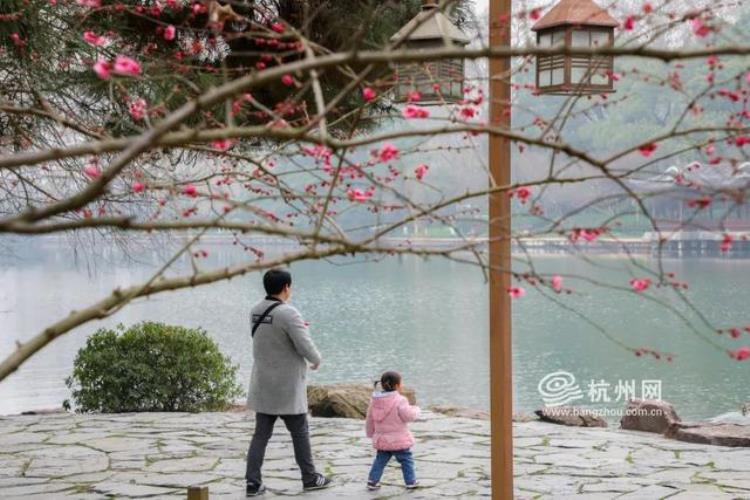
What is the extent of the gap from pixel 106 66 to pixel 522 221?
46044mm

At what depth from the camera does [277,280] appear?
684 cm

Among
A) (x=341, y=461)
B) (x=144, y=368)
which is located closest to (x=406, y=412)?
(x=341, y=461)

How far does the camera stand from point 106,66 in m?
3.37

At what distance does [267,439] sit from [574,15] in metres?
3.16

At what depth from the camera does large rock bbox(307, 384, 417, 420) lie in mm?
10383

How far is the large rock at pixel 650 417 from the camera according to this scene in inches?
386

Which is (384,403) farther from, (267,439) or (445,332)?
(445,332)

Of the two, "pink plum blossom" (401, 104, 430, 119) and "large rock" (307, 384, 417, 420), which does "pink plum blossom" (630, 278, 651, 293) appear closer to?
"pink plum blossom" (401, 104, 430, 119)

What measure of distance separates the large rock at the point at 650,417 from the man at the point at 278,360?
3925 mm

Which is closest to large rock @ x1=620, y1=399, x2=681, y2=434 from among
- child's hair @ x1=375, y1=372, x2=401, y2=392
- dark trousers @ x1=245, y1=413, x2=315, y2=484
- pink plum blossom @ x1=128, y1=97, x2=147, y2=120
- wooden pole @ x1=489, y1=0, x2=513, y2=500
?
child's hair @ x1=375, y1=372, x2=401, y2=392

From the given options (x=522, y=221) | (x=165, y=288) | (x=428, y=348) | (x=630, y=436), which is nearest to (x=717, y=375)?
(x=428, y=348)

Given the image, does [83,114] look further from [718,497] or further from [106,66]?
[106,66]

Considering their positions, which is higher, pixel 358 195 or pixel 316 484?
pixel 358 195

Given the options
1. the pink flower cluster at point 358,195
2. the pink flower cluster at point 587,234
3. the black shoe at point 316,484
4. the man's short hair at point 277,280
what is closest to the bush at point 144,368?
the black shoe at point 316,484
